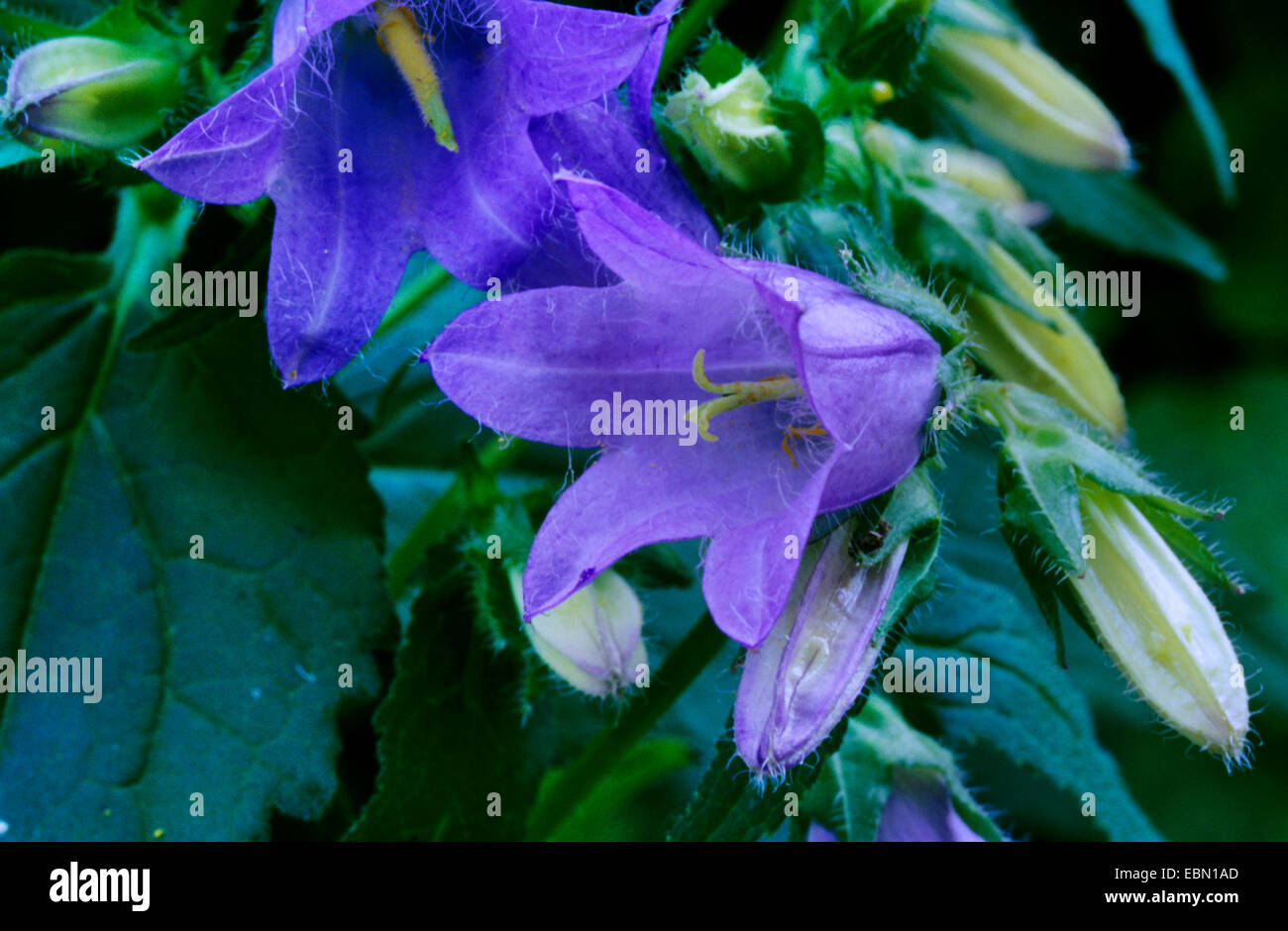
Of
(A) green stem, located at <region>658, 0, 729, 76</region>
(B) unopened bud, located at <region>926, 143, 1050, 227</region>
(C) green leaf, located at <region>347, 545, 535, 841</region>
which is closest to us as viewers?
(C) green leaf, located at <region>347, 545, 535, 841</region>

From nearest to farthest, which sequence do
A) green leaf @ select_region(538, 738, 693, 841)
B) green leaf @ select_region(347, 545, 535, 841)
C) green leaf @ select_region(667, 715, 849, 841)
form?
green leaf @ select_region(667, 715, 849, 841) < green leaf @ select_region(347, 545, 535, 841) < green leaf @ select_region(538, 738, 693, 841)

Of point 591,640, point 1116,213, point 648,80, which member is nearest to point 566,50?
→ point 648,80

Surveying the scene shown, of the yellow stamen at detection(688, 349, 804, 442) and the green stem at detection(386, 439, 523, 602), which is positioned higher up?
the yellow stamen at detection(688, 349, 804, 442)

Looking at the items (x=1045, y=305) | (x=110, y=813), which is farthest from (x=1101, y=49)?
(x=110, y=813)

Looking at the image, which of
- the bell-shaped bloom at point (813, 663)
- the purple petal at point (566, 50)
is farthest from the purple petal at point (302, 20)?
the bell-shaped bloom at point (813, 663)

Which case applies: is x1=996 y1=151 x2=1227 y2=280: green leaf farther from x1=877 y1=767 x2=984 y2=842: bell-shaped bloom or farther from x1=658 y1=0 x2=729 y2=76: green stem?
x1=877 y1=767 x2=984 y2=842: bell-shaped bloom

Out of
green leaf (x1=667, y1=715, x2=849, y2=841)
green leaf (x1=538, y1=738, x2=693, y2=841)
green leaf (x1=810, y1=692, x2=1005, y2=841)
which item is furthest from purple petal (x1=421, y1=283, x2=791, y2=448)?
green leaf (x1=538, y1=738, x2=693, y2=841)

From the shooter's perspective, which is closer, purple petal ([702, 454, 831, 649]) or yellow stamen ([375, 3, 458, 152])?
purple petal ([702, 454, 831, 649])

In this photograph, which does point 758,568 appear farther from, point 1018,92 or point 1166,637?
point 1018,92
